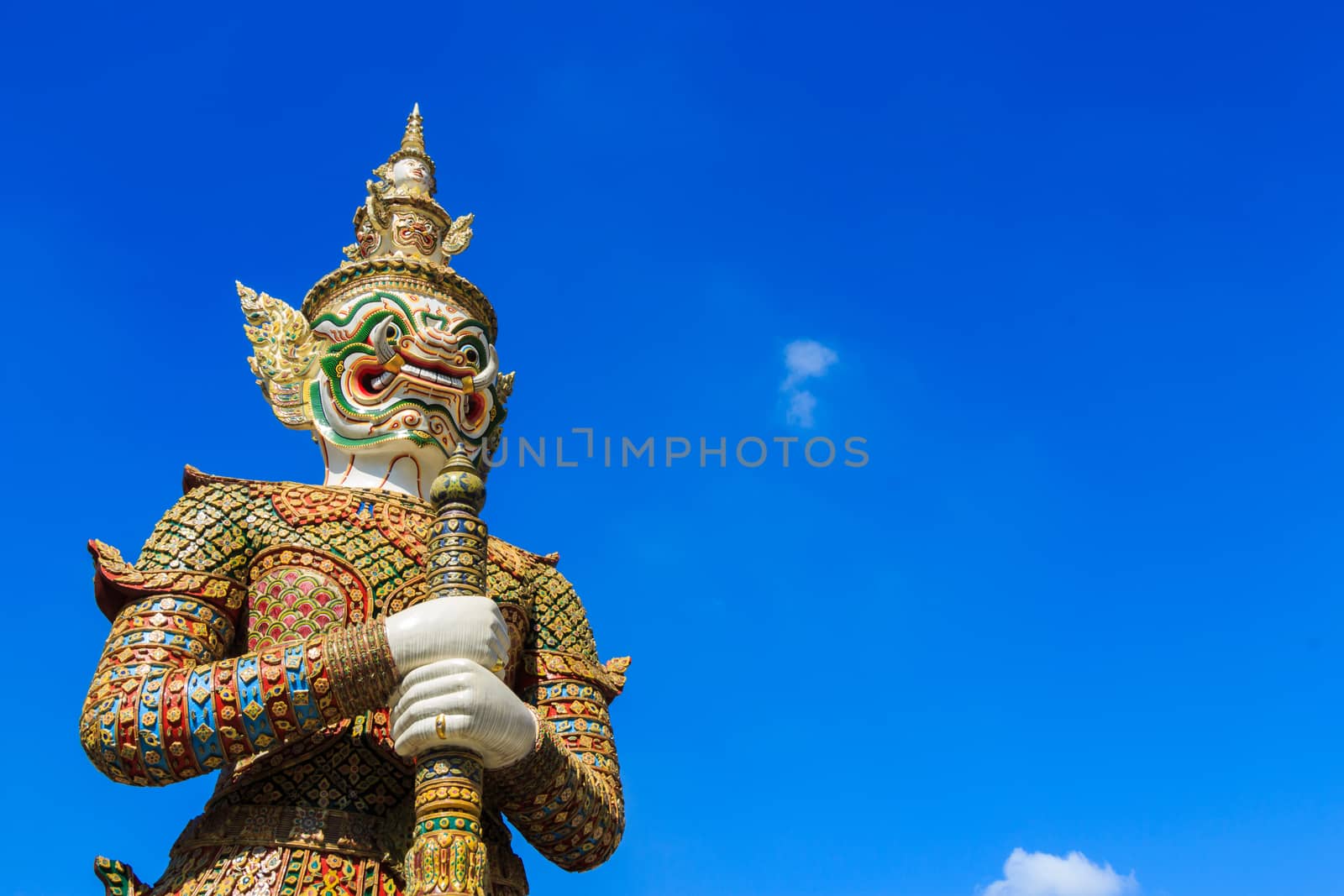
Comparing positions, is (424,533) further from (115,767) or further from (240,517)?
(115,767)

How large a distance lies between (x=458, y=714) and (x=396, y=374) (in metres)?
2.54

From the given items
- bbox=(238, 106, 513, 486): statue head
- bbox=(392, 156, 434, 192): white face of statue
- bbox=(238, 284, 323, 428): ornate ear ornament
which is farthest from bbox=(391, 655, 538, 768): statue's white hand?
bbox=(392, 156, 434, 192): white face of statue

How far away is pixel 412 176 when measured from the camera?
28.4 ft

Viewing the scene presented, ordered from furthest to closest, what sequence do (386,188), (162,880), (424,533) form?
(386,188), (424,533), (162,880)

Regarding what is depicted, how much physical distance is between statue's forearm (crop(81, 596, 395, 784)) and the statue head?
72.4 inches

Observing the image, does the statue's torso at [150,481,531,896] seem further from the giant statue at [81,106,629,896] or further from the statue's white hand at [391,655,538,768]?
the statue's white hand at [391,655,538,768]

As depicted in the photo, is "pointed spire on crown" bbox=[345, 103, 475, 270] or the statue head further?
"pointed spire on crown" bbox=[345, 103, 475, 270]

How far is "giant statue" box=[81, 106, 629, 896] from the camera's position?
5488 mm

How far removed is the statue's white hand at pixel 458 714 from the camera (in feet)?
17.5

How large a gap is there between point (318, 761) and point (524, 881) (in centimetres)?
117

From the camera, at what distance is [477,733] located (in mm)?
5340

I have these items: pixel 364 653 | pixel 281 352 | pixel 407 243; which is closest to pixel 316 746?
pixel 364 653

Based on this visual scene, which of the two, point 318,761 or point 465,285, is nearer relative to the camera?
point 318,761

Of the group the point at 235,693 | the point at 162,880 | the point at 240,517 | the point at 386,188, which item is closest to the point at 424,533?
the point at 240,517
